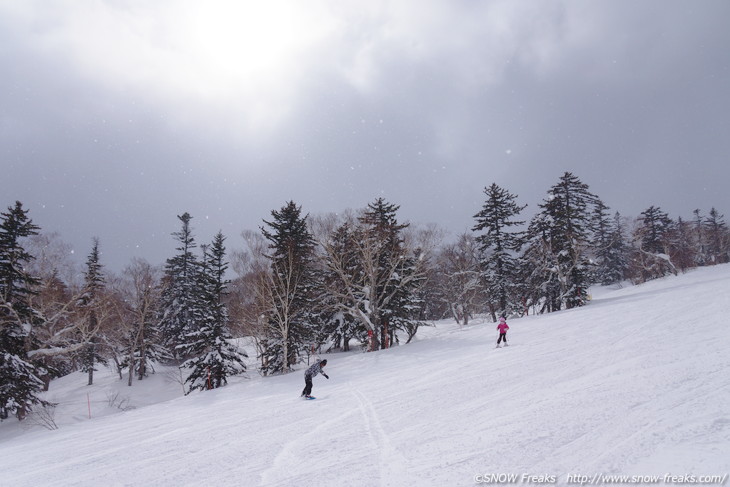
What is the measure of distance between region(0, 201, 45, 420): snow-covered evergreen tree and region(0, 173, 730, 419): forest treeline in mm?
78

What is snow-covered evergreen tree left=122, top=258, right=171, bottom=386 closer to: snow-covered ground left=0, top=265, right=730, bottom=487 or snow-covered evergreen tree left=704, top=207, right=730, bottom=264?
snow-covered ground left=0, top=265, right=730, bottom=487

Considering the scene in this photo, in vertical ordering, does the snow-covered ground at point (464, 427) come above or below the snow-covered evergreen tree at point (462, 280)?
below

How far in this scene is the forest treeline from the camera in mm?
23984

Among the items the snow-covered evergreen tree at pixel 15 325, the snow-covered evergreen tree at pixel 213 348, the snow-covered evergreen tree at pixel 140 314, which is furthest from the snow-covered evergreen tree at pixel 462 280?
the snow-covered evergreen tree at pixel 15 325

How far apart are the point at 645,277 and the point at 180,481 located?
65335mm

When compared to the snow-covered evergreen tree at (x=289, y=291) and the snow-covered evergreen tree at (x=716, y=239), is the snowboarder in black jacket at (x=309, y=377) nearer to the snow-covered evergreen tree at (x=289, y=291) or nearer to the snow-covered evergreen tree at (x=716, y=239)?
the snow-covered evergreen tree at (x=289, y=291)

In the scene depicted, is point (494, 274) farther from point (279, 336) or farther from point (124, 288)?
point (124, 288)

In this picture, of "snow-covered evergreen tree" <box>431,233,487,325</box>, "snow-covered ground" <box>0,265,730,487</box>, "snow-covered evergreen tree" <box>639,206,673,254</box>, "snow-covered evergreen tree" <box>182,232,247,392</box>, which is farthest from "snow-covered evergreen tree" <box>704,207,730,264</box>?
"snow-covered evergreen tree" <box>182,232,247,392</box>

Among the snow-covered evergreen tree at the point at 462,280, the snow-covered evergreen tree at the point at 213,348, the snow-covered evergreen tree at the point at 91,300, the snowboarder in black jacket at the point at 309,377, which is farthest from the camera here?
the snow-covered evergreen tree at the point at 462,280

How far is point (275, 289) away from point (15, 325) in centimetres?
1660

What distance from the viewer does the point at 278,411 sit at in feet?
37.8

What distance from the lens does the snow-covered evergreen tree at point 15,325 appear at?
2053 cm

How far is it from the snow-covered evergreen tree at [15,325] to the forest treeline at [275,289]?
0.08m

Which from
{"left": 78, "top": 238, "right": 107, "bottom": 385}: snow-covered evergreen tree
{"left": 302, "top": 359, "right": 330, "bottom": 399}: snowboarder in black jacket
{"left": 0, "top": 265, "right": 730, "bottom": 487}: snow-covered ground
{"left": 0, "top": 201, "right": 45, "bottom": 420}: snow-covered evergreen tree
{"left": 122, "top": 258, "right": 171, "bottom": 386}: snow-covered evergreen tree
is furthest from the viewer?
{"left": 78, "top": 238, "right": 107, "bottom": 385}: snow-covered evergreen tree
